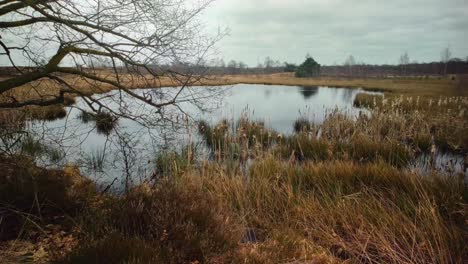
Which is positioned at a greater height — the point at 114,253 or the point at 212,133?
the point at 114,253

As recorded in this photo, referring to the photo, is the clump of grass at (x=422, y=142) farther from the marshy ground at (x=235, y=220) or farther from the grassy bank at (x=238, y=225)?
the grassy bank at (x=238, y=225)

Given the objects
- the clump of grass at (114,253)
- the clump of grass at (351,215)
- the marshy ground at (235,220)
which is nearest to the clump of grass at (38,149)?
the marshy ground at (235,220)

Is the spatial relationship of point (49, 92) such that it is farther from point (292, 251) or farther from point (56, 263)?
point (292, 251)

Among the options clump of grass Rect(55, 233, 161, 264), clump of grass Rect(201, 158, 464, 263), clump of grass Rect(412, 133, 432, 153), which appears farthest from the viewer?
clump of grass Rect(412, 133, 432, 153)

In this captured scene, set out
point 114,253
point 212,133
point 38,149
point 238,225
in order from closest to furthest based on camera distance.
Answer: point 114,253 < point 238,225 < point 38,149 < point 212,133

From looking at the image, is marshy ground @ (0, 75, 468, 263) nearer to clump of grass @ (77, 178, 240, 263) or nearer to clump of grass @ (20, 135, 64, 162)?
clump of grass @ (77, 178, 240, 263)

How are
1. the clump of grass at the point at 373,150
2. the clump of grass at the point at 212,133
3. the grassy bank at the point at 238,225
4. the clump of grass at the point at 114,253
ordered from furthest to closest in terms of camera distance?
the clump of grass at the point at 212,133, the clump of grass at the point at 373,150, the grassy bank at the point at 238,225, the clump of grass at the point at 114,253

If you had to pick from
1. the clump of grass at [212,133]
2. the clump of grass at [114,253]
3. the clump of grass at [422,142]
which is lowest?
the clump of grass at [422,142]

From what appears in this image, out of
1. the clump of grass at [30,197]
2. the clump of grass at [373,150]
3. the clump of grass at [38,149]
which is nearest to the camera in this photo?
the clump of grass at [30,197]

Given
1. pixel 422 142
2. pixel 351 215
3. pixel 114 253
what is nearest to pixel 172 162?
pixel 351 215

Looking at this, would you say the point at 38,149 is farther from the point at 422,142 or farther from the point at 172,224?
the point at 422,142

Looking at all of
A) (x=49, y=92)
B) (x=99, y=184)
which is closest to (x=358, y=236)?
(x=99, y=184)

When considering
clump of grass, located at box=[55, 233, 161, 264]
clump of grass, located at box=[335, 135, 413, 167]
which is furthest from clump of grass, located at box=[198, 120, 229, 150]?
clump of grass, located at box=[55, 233, 161, 264]

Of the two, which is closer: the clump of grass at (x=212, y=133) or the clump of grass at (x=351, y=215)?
the clump of grass at (x=351, y=215)
